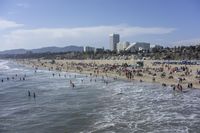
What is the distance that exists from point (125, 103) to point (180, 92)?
1061cm

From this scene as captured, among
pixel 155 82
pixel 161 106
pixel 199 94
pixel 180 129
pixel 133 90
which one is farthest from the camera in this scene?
pixel 155 82

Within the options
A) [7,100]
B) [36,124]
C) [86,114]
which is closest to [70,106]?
[86,114]

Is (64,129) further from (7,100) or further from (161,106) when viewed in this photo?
(7,100)

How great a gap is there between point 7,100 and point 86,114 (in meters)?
16.9

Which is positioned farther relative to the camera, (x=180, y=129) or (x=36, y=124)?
(x=36, y=124)

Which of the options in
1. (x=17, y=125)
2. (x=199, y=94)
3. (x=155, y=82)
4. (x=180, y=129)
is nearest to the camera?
(x=180, y=129)

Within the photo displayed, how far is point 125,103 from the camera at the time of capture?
40625 mm

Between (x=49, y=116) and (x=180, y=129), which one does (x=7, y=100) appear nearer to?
(x=49, y=116)

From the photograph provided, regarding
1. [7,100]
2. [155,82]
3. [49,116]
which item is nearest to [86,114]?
[49,116]

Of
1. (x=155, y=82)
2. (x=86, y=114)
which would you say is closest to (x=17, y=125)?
(x=86, y=114)

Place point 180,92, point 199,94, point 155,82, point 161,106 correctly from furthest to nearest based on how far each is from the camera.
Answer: point 155,82 < point 180,92 < point 199,94 < point 161,106

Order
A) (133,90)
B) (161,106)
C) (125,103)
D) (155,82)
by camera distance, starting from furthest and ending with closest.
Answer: (155,82)
(133,90)
(125,103)
(161,106)

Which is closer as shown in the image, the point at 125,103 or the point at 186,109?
the point at 186,109

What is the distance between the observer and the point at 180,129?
28016 millimetres
